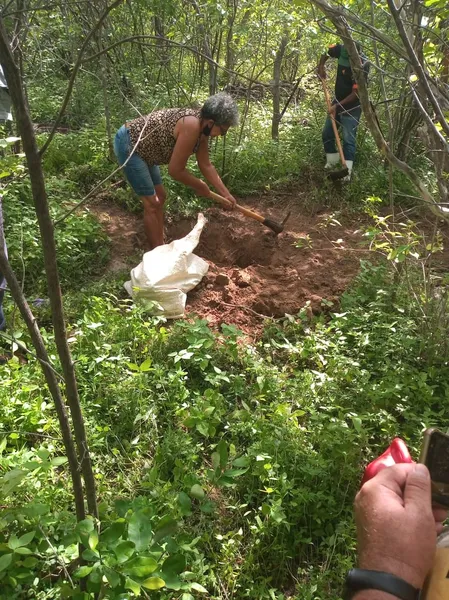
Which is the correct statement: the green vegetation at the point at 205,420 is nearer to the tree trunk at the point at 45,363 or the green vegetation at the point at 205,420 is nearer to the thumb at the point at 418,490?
the tree trunk at the point at 45,363

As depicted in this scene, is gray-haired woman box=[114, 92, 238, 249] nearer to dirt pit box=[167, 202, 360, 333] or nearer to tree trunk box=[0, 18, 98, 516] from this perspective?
dirt pit box=[167, 202, 360, 333]

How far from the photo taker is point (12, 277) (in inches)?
45.6

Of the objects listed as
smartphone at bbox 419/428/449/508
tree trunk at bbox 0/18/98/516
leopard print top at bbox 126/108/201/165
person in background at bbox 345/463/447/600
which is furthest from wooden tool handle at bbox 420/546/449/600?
leopard print top at bbox 126/108/201/165

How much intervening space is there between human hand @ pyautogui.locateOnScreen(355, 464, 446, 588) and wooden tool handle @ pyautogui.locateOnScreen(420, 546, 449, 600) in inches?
0.6

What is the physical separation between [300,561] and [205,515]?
0.46m

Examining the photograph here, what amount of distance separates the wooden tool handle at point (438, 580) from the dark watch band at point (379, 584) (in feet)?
0.10

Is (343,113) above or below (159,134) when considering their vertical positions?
above

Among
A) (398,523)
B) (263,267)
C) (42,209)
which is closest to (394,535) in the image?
(398,523)

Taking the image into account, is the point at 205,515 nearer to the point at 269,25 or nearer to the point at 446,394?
the point at 446,394

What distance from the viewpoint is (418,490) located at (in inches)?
48.1

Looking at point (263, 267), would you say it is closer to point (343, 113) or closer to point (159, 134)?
point (159, 134)

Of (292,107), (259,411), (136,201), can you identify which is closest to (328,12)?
(259,411)

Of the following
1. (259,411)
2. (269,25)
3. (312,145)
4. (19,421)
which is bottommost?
(259,411)

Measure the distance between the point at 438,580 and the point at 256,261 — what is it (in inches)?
143
